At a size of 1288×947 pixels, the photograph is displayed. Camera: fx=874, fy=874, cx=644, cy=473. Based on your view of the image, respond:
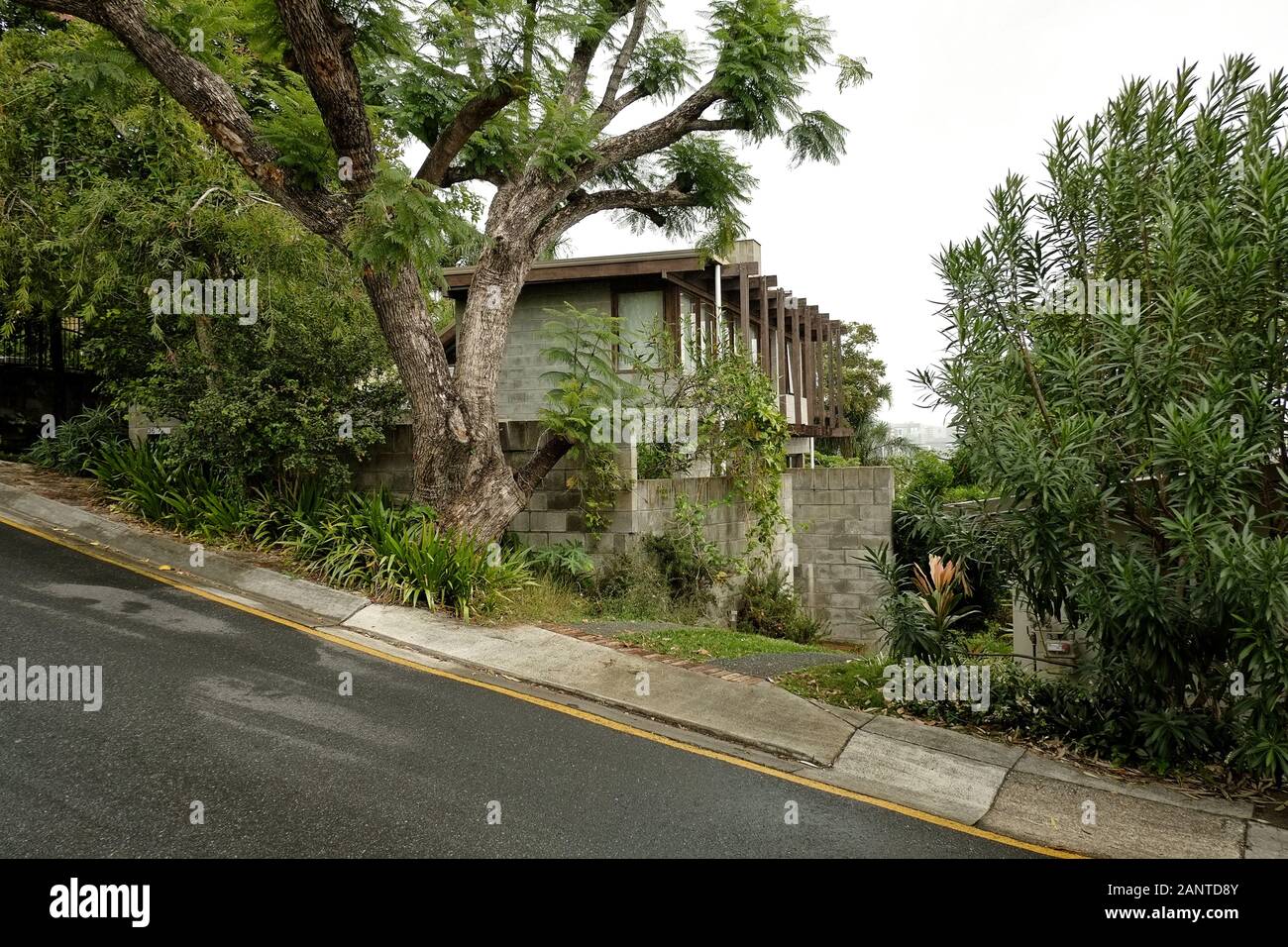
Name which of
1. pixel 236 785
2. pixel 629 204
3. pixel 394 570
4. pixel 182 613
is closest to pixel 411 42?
pixel 629 204

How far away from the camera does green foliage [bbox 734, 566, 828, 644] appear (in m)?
13.8

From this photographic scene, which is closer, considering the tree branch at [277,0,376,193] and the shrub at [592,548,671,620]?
the tree branch at [277,0,376,193]

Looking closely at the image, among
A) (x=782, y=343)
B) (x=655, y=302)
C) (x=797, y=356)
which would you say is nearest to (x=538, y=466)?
(x=655, y=302)

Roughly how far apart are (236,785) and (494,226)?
8299 mm

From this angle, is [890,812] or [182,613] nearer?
[890,812]

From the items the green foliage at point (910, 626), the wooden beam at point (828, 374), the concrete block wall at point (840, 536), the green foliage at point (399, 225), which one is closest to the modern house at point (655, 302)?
the concrete block wall at point (840, 536)

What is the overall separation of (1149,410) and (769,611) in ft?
27.7

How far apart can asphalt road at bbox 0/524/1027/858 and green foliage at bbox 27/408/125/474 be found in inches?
287

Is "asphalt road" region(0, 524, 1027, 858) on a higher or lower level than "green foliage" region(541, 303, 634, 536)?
lower

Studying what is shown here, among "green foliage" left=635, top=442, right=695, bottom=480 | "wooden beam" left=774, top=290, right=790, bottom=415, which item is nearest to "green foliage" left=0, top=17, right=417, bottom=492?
"green foliage" left=635, top=442, right=695, bottom=480

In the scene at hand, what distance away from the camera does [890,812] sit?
5.66 metres

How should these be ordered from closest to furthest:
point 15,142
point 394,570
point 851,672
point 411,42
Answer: point 851,672 → point 394,570 → point 411,42 → point 15,142

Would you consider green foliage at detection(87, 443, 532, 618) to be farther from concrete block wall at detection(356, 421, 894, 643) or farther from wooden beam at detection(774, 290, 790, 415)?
wooden beam at detection(774, 290, 790, 415)
